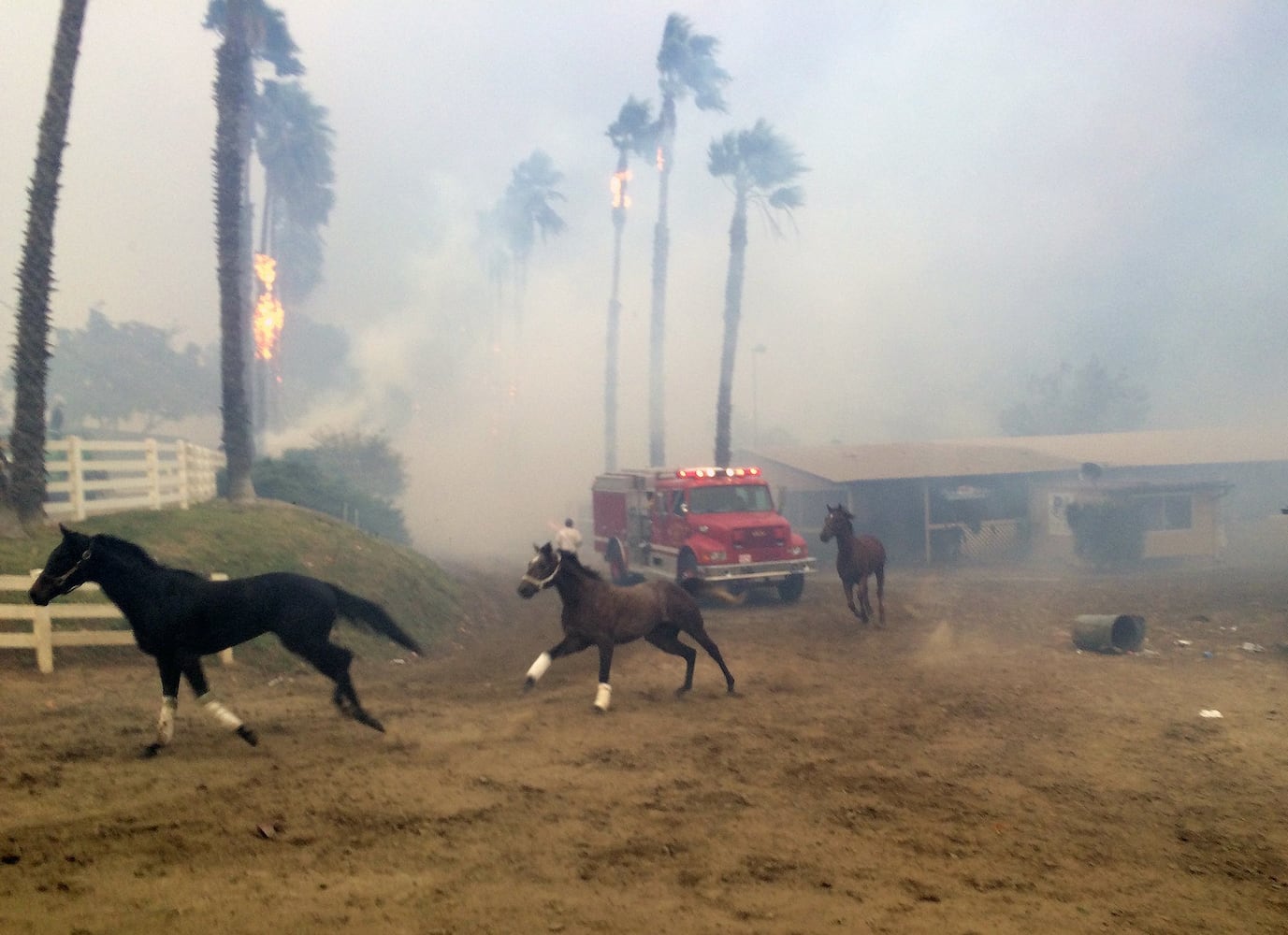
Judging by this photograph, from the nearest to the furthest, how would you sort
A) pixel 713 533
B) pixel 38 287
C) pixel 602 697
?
1. pixel 602 697
2. pixel 38 287
3. pixel 713 533

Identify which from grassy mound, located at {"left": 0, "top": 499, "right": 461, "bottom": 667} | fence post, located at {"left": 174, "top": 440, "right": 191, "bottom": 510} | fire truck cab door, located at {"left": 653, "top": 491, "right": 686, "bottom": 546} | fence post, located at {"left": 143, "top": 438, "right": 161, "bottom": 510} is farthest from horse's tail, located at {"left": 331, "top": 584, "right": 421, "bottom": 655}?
fire truck cab door, located at {"left": 653, "top": 491, "right": 686, "bottom": 546}

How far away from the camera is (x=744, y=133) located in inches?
1517

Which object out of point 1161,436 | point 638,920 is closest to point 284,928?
point 638,920

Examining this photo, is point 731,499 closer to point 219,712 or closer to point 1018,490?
point 219,712

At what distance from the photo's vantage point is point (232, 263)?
806 inches

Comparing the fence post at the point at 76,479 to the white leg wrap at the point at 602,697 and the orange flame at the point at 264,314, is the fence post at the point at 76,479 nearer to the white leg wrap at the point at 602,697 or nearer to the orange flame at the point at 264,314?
the white leg wrap at the point at 602,697

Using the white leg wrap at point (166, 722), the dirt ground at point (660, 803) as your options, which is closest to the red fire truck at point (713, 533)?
the dirt ground at point (660, 803)

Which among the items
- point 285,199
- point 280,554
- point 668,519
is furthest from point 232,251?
point 285,199

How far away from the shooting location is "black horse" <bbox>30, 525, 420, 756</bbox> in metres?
7.99

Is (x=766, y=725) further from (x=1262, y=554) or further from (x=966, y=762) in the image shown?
(x=1262, y=554)

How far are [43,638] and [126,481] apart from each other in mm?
5985

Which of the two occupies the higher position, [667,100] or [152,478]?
[667,100]

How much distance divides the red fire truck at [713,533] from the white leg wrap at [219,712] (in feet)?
38.9

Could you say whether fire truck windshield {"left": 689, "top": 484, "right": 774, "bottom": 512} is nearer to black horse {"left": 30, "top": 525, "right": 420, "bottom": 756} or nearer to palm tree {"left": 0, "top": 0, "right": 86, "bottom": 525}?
palm tree {"left": 0, "top": 0, "right": 86, "bottom": 525}
